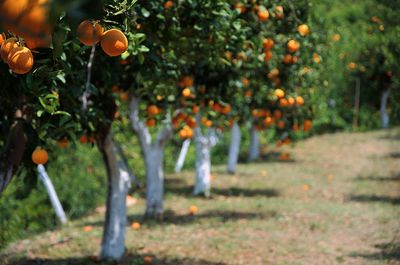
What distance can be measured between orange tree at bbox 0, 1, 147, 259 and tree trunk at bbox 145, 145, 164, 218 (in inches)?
133

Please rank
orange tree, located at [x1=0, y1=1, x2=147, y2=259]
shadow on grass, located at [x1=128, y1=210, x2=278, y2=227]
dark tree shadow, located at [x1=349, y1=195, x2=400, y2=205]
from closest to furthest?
orange tree, located at [x1=0, y1=1, x2=147, y2=259]
shadow on grass, located at [x1=128, y1=210, x2=278, y2=227]
dark tree shadow, located at [x1=349, y1=195, x2=400, y2=205]

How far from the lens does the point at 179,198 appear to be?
13586 mm

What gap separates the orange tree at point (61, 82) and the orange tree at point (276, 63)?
57.8 inches

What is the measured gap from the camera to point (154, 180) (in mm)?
10641

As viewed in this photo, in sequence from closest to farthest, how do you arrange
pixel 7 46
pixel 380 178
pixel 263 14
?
pixel 7 46 < pixel 263 14 < pixel 380 178

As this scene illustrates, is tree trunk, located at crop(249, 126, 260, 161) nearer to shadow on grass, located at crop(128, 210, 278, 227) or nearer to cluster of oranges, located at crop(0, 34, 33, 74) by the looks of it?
shadow on grass, located at crop(128, 210, 278, 227)

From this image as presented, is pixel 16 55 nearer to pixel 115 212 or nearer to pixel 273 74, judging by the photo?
pixel 115 212

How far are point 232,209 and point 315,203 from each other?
1.81 meters

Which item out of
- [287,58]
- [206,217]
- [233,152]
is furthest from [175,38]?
[233,152]

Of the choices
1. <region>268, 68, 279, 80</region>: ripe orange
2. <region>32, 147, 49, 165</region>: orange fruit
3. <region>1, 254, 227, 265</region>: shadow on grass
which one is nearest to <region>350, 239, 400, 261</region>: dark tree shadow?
<region>1, 254, 227, 265</region>: shadow on grass

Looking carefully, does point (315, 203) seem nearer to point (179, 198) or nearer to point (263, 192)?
point (263, 192)

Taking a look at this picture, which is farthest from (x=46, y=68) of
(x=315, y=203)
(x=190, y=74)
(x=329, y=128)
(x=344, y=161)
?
(x=329, y=128)

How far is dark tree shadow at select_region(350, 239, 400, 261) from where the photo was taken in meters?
7.01

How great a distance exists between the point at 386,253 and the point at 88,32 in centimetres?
627
